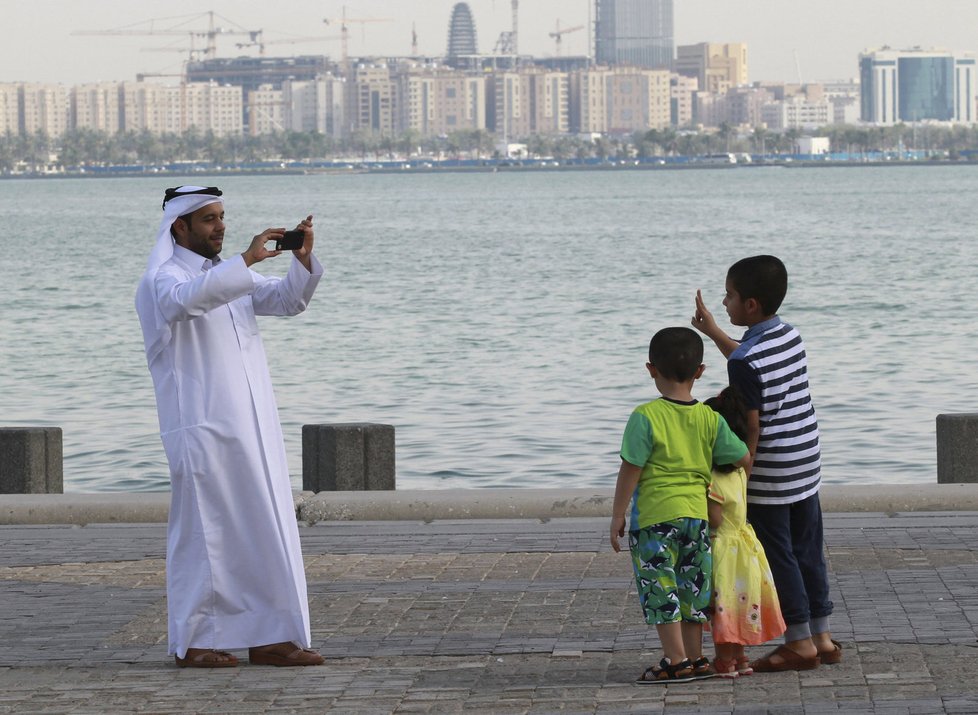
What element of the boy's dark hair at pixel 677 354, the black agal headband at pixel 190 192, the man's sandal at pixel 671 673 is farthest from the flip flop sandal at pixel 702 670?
the black agal headband at pixel 190 192

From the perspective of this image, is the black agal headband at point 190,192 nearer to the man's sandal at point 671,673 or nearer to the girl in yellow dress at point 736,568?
the girl in yellow dress at point 736,568

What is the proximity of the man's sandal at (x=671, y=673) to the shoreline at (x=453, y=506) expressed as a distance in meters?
3.13

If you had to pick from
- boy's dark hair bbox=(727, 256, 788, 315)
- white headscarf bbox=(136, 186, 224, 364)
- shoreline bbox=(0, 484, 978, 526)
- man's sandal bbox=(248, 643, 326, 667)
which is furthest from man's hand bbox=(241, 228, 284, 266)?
shoreline bbox=(0, 484, 978, 526)

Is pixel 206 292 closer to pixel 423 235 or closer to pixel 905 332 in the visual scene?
pixel 905 332

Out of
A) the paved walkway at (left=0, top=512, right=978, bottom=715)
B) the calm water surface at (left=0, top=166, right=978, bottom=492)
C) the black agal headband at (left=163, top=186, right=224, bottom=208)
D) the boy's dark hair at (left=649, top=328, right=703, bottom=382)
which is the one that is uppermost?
the black agal headband at (left=163, top=186, right=224, bottom=208)

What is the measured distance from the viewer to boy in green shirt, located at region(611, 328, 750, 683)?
16.9ft

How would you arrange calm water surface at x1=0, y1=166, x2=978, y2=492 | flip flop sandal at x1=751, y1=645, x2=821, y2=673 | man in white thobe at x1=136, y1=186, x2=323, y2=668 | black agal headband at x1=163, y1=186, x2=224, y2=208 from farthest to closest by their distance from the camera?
calm water surface at x1=0, y1=166, x2=978, y2=492 < black agal headband at x1=163, y1=186, x2=224, y2=208 < man in white thobe at x1=136, y1=186, x2=323, y2=668 < flip flop sandal at x1=751, y1=645, x2=821, y2=673

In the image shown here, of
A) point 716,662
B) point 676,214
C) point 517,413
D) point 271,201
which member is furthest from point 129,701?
point 271,201

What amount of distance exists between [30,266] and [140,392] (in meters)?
33.7

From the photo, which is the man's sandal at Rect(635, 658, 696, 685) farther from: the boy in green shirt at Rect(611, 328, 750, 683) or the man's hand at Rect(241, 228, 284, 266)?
the man's hand at Rect(241, 228, 284, 266)

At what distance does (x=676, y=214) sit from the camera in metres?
91.8

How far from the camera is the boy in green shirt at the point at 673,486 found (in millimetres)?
5141

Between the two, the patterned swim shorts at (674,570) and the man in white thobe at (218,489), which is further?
the man in white thobe at (218,489)

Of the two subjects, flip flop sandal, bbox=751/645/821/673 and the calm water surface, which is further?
the calm water surface
